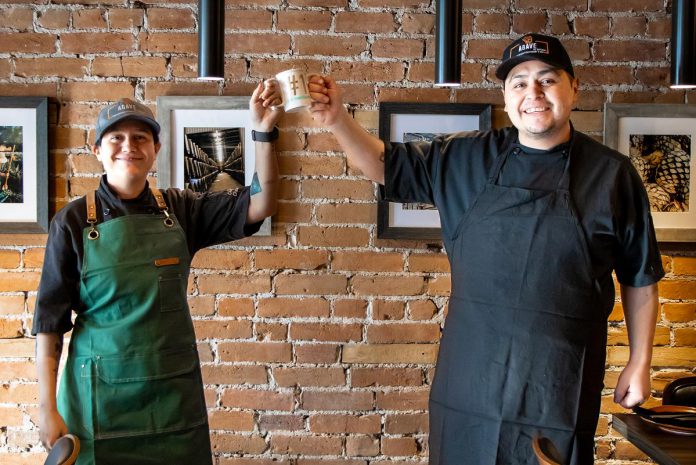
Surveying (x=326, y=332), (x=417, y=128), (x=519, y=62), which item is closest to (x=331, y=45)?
(x=417, y=128)

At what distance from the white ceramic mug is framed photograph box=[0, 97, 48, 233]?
1207mm

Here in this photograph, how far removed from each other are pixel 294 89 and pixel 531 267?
763 mm

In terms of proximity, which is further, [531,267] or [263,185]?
[263,185]

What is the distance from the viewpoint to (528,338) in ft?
6.04

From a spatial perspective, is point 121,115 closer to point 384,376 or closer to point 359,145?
point 359,145

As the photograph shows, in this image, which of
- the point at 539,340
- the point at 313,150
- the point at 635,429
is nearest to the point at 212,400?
the point at 313,150

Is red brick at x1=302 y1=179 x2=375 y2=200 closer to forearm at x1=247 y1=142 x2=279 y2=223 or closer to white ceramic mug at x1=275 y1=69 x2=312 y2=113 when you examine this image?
forearm at x1=247 y1=142 x2=279 y2=223

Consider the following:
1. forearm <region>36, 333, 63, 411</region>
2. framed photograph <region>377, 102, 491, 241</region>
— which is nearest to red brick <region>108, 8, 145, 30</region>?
framed photograph <region>377, 102, 491, 241</region>

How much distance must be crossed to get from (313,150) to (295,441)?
1.06 metres

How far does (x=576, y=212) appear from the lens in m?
1.87

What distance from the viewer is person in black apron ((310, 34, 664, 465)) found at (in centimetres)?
184

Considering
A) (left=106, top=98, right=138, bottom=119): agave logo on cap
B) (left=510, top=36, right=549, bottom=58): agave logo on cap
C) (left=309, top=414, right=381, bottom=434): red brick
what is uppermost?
(left=510, top=36, right=549, bottom=58): agave logo on cap

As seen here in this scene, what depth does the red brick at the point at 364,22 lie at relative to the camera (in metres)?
2.52

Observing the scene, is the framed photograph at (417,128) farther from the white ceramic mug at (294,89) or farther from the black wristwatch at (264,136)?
the white ceramic mug at (294,89)
